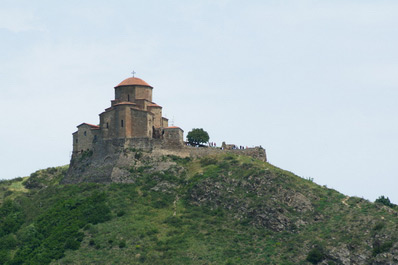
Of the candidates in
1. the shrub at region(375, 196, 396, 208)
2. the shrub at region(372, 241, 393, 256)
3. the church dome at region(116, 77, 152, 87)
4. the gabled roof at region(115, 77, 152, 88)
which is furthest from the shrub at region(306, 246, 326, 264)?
the church dome at region(116, 77, 152, 87)

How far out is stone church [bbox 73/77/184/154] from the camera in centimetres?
11512

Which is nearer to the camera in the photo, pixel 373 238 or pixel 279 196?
pixel 373 238

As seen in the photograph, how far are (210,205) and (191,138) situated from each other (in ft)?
59.6

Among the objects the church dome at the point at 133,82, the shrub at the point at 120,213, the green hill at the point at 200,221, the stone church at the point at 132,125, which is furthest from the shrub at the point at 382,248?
the church dome at the point at 133,82

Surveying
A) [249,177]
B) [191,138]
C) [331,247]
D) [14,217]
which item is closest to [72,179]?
[14,217]

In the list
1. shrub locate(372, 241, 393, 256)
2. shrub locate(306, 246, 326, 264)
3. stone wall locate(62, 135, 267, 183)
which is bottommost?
shrub locate(306, 246, 326, 264)

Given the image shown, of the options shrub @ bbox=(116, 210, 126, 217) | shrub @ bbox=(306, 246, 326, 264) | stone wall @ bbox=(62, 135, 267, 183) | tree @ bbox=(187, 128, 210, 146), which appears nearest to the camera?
shrub @ bbox=(306, 246, 326, 264)

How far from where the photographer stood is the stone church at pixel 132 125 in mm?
115125

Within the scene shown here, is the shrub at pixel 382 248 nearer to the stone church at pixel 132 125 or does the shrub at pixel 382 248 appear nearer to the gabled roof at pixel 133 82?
the stone church at pixel 132 125

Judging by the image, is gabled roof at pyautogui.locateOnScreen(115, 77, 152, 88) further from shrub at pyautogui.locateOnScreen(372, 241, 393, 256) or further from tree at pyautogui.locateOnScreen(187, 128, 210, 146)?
shrub at pyautogui.locateOnScreen(372, 241, 393, 256)

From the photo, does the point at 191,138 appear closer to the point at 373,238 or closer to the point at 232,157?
the point at 232,157

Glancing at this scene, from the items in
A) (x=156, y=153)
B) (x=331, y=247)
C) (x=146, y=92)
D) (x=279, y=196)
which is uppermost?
(x=146, y=92)

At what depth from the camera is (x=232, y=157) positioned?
11612cm

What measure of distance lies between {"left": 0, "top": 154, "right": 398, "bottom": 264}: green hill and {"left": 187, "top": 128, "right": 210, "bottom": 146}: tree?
527cm
